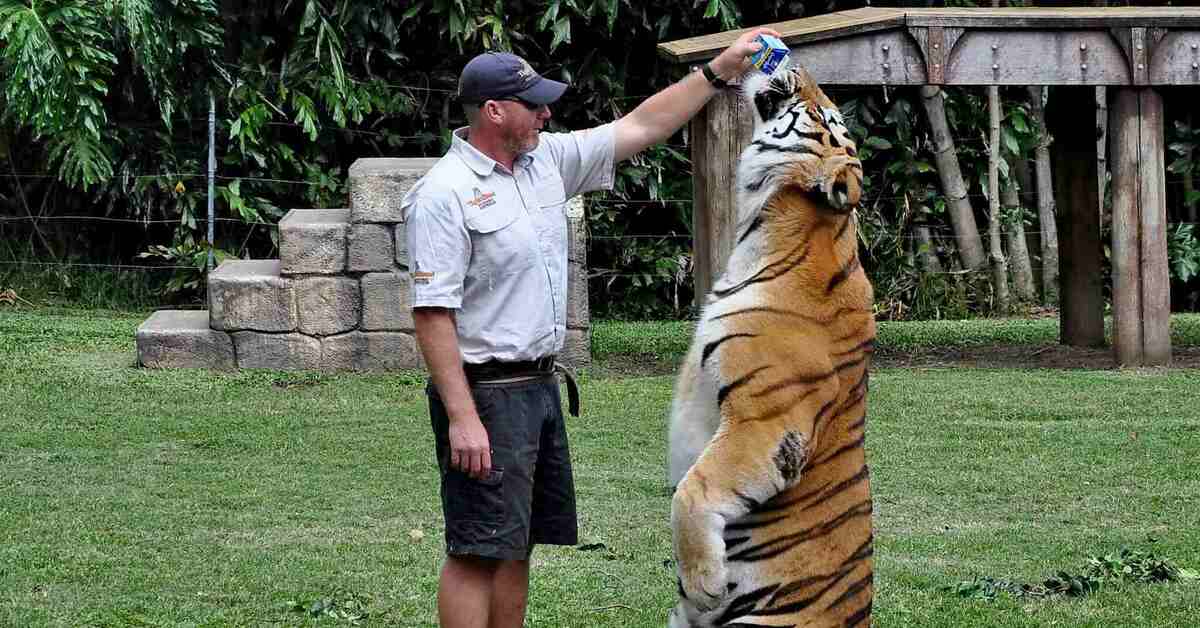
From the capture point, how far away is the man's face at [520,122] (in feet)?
13.8

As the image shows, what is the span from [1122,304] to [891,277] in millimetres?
3923

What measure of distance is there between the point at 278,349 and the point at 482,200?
6130 millimetres

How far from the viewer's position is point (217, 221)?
13.7m

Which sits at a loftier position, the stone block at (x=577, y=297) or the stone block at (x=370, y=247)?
the stone block at (x=370, y=247)

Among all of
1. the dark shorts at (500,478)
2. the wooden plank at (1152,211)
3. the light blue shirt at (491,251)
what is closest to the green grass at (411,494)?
the wooden plank at (1152,211)

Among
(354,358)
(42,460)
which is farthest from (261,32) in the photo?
(42,460)

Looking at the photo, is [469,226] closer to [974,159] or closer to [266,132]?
[266,132]

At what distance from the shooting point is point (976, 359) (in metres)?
11.0

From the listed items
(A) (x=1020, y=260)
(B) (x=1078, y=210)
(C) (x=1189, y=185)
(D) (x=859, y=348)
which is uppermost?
(C) (x=1189, y=185)

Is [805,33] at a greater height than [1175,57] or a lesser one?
greater

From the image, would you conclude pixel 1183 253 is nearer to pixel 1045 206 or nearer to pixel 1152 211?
pixel 1045 206

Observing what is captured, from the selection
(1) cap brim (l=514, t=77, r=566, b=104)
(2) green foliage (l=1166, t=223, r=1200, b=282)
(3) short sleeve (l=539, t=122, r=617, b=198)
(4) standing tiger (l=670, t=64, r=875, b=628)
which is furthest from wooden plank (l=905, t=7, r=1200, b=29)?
(4) standing tiger (l=670, t=64, r=875, b=628)

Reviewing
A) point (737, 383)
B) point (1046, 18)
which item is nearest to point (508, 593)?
point (737, 383)

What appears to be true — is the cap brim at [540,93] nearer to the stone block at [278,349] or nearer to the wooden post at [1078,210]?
the stone block at [278,349]
